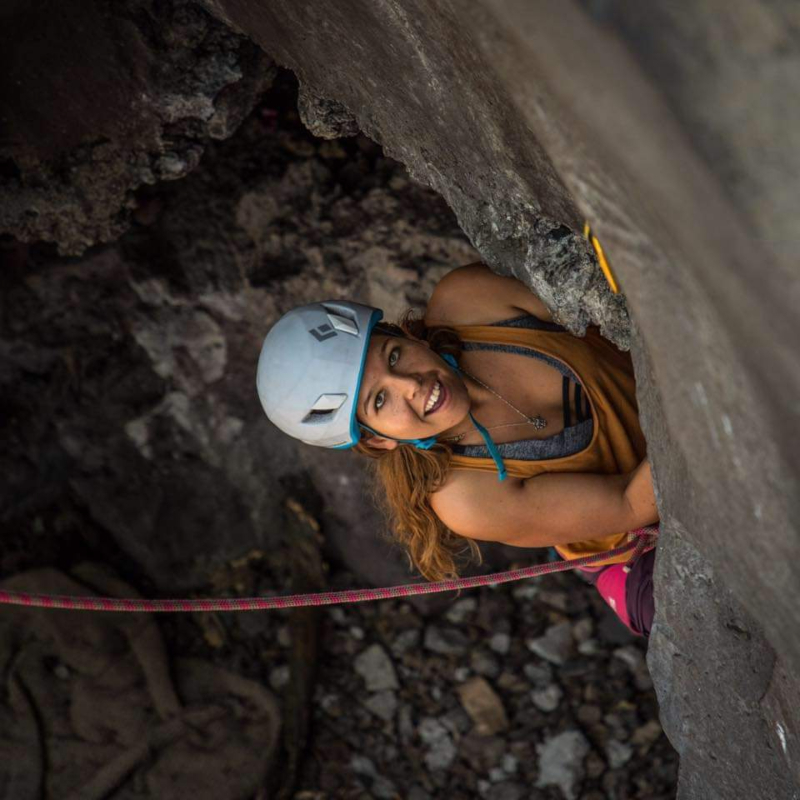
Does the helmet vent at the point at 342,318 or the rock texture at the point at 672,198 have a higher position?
the rock texture at the point at 672,198

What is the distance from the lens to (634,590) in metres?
2.63

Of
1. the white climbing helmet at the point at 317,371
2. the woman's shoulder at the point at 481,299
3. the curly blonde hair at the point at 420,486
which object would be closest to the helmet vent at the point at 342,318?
the white climbing helmet at the point at 317,371

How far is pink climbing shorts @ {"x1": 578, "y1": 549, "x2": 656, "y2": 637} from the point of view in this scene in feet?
8.55

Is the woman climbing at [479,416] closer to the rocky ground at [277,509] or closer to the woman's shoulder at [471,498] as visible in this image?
the woman's shoulder at [471,498]

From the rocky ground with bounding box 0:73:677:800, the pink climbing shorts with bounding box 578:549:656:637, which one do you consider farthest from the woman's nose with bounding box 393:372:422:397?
the rocky ground with bounding box 0:73:677:800

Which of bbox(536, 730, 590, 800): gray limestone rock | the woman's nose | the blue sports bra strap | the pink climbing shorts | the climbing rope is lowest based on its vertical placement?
bbox(536, 730, 590, 800): gray limestone rock

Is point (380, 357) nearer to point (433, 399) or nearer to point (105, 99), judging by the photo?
point (433, 399)

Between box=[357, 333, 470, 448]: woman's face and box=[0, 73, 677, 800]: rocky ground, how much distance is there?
3.39 ft

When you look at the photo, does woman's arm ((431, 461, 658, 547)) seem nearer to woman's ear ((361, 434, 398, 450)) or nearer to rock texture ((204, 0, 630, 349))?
woman's ear ((361, 434, 398, 450))

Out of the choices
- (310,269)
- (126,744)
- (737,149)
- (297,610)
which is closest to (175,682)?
(126,744)

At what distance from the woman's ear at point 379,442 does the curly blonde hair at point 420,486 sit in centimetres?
1

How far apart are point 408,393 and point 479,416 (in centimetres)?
29

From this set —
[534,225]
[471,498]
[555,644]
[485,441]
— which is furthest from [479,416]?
[555,644]

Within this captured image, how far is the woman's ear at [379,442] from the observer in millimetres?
2498
